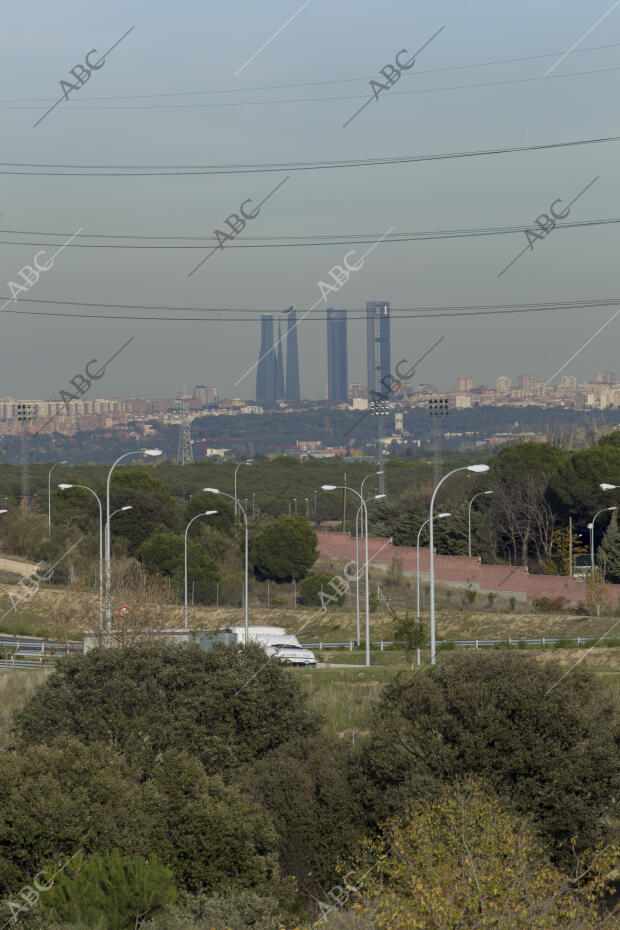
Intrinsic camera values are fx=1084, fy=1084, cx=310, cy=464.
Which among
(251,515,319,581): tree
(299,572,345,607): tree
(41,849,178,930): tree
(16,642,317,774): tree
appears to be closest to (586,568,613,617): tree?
(299,572,345,607): tree

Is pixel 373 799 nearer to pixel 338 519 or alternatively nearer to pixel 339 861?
pixel 339 861

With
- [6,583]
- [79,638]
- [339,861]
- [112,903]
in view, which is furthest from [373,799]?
[6,583]

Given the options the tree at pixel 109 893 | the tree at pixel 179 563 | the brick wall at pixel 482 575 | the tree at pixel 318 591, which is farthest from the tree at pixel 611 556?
the tree at pixel 109 893

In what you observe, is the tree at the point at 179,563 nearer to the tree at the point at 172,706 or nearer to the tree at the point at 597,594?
the tree at the point at 597,594

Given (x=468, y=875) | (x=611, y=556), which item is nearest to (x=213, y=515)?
(x=611, y=556)

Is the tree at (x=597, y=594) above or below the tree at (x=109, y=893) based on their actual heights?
above

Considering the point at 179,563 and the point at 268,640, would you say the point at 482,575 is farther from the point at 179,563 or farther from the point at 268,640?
the point at 268,640
